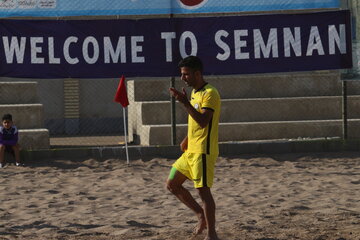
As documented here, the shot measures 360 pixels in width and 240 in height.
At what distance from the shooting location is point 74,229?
7.19 m

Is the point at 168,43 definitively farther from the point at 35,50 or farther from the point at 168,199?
the point at 168,199

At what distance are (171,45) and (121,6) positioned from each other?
3.61ft

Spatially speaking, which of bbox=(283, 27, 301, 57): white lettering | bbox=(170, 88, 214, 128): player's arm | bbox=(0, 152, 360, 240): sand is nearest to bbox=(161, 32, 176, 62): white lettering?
bbox=(0, 152, 360, 240): sand

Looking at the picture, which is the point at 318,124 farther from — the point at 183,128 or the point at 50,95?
the point at 50,95

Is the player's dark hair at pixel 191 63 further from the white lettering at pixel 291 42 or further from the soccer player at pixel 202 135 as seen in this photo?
the white lettering at pixel 291 42

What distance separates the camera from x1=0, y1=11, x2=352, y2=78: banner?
1248 centimetres

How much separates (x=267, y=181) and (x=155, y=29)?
3.75 m

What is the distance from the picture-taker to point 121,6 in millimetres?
12242

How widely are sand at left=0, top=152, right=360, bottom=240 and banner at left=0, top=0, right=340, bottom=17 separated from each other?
98.0 inches

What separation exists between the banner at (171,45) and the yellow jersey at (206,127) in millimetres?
6294

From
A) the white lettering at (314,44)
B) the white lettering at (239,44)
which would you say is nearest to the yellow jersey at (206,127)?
the white lettering at (239,44)

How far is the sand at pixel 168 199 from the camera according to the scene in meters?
7.00

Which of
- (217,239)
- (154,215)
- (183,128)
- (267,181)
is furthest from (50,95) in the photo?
(217,239)

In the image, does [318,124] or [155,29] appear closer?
[155,29]
